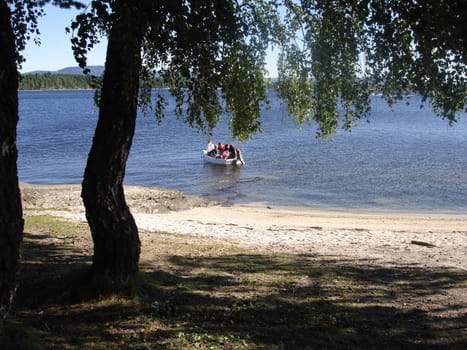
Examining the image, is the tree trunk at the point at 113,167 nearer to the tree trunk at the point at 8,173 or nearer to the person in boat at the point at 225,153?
the tree trunk at the point at 8,173

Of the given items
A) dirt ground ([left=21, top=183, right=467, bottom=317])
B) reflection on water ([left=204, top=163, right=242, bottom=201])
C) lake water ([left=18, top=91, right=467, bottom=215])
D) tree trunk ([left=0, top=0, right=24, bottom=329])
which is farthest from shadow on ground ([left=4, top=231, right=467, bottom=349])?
reflection on water ([left=204, top=163, right=242, bottom=201])

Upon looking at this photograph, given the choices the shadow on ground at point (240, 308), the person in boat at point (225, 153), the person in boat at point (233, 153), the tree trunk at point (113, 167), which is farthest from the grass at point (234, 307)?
the person in boat at point (233, 153)

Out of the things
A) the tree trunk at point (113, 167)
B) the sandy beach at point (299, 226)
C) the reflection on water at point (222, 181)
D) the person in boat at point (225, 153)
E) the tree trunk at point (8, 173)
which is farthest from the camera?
the person in boat at point (225, 153)

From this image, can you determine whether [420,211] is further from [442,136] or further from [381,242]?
[442,136]

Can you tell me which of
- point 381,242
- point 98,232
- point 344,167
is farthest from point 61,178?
point 98,232

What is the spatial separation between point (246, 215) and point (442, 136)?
3771 cm

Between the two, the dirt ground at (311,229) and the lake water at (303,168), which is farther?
the lake water at (303,168)

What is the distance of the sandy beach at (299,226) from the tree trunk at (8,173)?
26.8 feet

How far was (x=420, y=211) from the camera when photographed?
2423cm

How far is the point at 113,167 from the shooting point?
6762 mm

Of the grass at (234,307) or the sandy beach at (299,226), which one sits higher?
the grass at (234,307)

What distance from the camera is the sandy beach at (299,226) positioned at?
1264 cm

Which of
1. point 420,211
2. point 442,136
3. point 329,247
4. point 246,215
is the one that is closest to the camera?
point 329,247

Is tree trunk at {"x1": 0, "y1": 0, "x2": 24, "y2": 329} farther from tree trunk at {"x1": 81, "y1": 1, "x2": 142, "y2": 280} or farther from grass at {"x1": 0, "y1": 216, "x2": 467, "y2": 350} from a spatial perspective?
tree trunk at {"x1": 81, "y1": 1, "x2": 142, "y2": 280}
